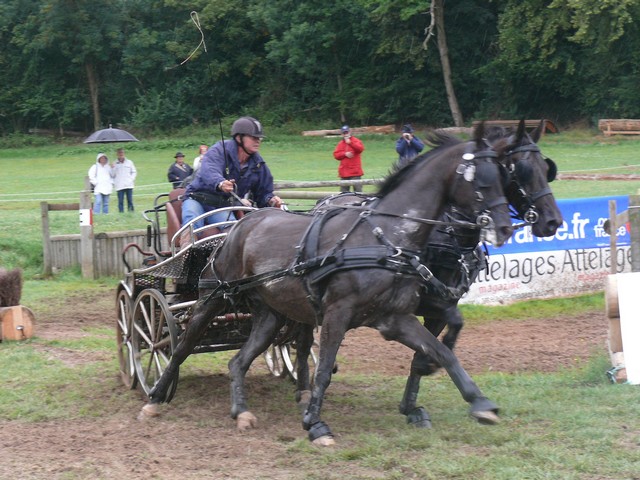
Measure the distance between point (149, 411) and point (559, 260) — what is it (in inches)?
263

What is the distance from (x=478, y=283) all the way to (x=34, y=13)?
46903mm

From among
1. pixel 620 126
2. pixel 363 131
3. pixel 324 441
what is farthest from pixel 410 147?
pixel 363 131

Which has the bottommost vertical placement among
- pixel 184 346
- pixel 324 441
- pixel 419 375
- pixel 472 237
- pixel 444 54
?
pixel 324 441

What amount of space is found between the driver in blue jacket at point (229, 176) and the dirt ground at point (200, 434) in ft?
5.32

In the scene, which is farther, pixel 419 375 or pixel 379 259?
pixel 419 375

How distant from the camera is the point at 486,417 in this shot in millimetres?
5750

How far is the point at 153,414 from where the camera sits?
709cm

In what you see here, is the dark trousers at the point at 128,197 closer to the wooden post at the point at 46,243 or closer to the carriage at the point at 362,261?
the wooden post at the point at 46,243

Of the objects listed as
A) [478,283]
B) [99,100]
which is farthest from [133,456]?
[99,100]

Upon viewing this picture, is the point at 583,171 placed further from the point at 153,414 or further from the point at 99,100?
the point at 99,100

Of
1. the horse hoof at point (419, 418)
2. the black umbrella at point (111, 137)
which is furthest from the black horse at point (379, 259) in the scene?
the black umbrella at point (111, 137)

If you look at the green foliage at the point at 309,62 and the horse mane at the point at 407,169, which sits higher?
the green foliage at the point at 309,62

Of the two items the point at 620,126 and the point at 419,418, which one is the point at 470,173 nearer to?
the point at 419,418

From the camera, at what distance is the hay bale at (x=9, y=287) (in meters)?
10.2
